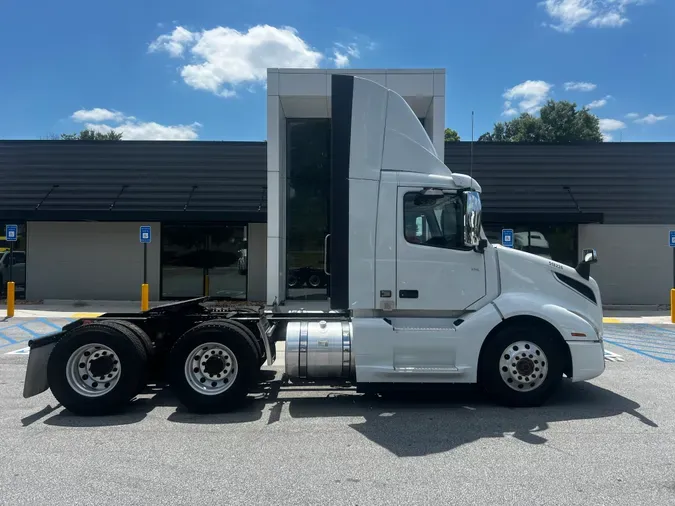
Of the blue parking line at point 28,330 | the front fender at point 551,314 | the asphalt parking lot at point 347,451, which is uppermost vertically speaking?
the front fender at point 551,314

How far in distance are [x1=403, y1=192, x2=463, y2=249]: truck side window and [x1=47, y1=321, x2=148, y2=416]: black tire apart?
3.53 m

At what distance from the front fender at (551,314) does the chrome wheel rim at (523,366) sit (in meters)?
0.36

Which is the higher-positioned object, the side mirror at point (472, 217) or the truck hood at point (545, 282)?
the side mirror at point (472, 217)

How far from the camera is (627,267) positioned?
59.1 feet

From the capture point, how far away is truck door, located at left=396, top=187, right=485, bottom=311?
6.30 metres

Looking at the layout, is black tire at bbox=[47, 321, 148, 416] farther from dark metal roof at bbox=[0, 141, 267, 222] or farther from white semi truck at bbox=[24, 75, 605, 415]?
dark metal roof at bbox=[0, 141, 267, 222]

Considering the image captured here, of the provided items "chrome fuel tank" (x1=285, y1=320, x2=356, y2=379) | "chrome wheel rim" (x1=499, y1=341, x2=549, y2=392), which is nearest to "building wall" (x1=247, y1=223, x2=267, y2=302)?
"chrome fuel tank" (x1=285, y1=320, x2=356, y2=379)

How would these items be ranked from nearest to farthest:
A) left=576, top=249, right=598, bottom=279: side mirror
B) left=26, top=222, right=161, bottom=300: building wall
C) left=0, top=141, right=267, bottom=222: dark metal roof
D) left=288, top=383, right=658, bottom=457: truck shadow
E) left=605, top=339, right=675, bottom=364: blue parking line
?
left=288, top=383, right=658, bottom=457: truck shadow
left=576, top=249, right=598, bottom=279: side mirror
left=605, top=339, right=675, bottom=364: blue parking line
left=0, top=141, right=267, bottom=222: dark metal roof
left=26, top=222, right=161, bottom=300: building wall

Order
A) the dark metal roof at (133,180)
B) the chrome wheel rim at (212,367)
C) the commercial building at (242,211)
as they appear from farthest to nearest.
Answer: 1. the dark metal roof at (133,180)
2. the commercial building at (242,211)
3. the chrome wheel rim at (212,367)

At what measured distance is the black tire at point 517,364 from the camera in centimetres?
615

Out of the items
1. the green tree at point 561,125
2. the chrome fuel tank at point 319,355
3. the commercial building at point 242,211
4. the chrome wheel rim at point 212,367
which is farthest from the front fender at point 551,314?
the green tree at point 561,125

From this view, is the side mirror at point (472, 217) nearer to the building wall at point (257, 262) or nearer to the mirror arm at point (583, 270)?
the mirror arm at point (583, 270)

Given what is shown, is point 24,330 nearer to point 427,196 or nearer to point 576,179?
point 427,196

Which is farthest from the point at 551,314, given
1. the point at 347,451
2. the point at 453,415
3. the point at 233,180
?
the point at 233,180
